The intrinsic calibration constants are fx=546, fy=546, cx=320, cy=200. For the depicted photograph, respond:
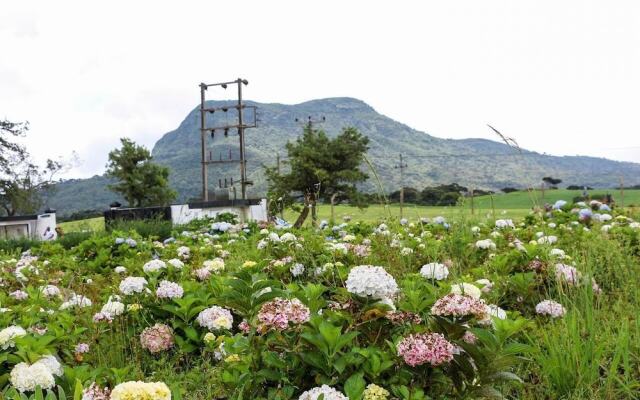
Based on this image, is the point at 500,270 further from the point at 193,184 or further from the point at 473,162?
→ the point at 473,162

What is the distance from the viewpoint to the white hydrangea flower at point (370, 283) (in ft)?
6.79

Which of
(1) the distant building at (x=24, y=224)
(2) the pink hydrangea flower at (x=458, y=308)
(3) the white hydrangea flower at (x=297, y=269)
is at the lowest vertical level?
(1) the distant building at (x=24, y=224)

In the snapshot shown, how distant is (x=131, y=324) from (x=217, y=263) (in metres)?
1.00

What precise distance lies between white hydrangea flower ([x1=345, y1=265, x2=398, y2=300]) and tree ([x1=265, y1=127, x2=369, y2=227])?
30.3 meters

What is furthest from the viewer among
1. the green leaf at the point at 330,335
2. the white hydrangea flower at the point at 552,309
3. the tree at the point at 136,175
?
the tree at the point at 136,175

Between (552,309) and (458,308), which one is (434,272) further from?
(458,308)

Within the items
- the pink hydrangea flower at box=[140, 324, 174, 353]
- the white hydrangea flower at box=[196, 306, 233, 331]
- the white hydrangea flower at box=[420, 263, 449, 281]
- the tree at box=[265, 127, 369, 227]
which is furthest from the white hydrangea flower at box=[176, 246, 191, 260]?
the tree at box=[265, 127, 369, 227]

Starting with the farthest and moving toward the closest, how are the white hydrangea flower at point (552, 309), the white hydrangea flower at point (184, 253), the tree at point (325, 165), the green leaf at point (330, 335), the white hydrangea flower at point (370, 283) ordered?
1. the tree at point (325, 165)
2. the white hydrangea flower at point (184, 253)
3. the white hydrangea flower at point (552, 309)
4. the white hydrangea flower at point (370, 283)
5. the green leaf at point (330, 335)

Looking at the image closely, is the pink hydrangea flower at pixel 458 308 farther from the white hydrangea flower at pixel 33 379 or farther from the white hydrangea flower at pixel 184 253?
the white hydrangea flower at pixel 184 253

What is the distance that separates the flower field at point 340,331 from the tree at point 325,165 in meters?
28.4

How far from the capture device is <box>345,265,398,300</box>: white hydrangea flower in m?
2.07

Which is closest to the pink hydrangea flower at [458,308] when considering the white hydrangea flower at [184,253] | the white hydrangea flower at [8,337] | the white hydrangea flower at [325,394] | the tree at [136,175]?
the white hydrangea flower at [325,394]

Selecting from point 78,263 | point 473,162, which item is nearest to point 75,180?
point 473,162

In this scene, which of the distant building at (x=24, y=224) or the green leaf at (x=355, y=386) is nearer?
the green leaf at (x=355, y=386)
